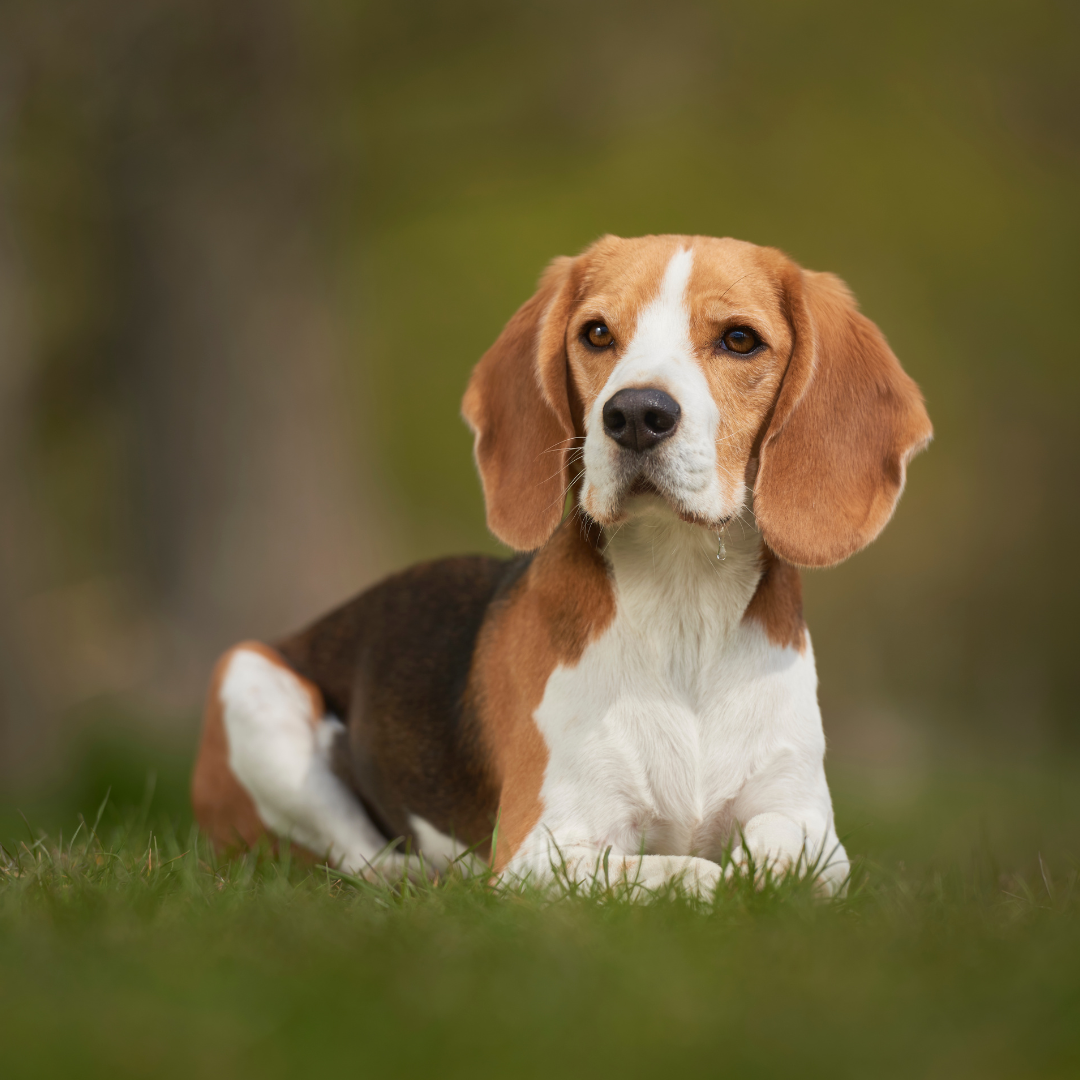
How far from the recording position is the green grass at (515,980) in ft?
6.91

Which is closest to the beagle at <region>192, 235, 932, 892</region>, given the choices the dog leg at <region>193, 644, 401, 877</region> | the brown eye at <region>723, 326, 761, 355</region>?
the brown eye at <region>723, 326, 761, 355</region>

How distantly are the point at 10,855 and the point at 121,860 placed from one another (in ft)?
1.82

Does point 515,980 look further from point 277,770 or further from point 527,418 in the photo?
point 277,770

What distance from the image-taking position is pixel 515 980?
7.91 feet

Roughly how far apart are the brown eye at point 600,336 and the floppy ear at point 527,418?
146 millimetres

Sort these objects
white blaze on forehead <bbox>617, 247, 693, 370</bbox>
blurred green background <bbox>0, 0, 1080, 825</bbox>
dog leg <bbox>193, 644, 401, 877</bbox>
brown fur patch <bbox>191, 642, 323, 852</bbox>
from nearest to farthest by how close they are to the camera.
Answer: white blaze on forehead <bbox>617, 247, 693, 370</bbox> → dog leg <bbox>193, 644, 401, 877</bbox> → brown fur patch <bbox>191, 642, 323, 852</bbox> → blurred green background <bbox>0, 0, 1080, 825</bbox>

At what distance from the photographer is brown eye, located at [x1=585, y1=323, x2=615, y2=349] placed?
3494 mm

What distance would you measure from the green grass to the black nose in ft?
3.48

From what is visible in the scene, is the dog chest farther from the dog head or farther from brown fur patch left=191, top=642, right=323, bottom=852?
brown fur patch left=191, top=642, right=323, bottom=852

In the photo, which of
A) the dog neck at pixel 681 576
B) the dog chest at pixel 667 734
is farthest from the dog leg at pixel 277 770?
the dog neck at pixel 681 576

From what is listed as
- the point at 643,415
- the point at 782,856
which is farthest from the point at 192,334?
the point at 782,856

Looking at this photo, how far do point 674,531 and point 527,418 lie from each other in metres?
0.56

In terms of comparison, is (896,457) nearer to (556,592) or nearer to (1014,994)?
(556,592)

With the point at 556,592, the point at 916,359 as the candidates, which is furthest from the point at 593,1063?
the point at 916,359
